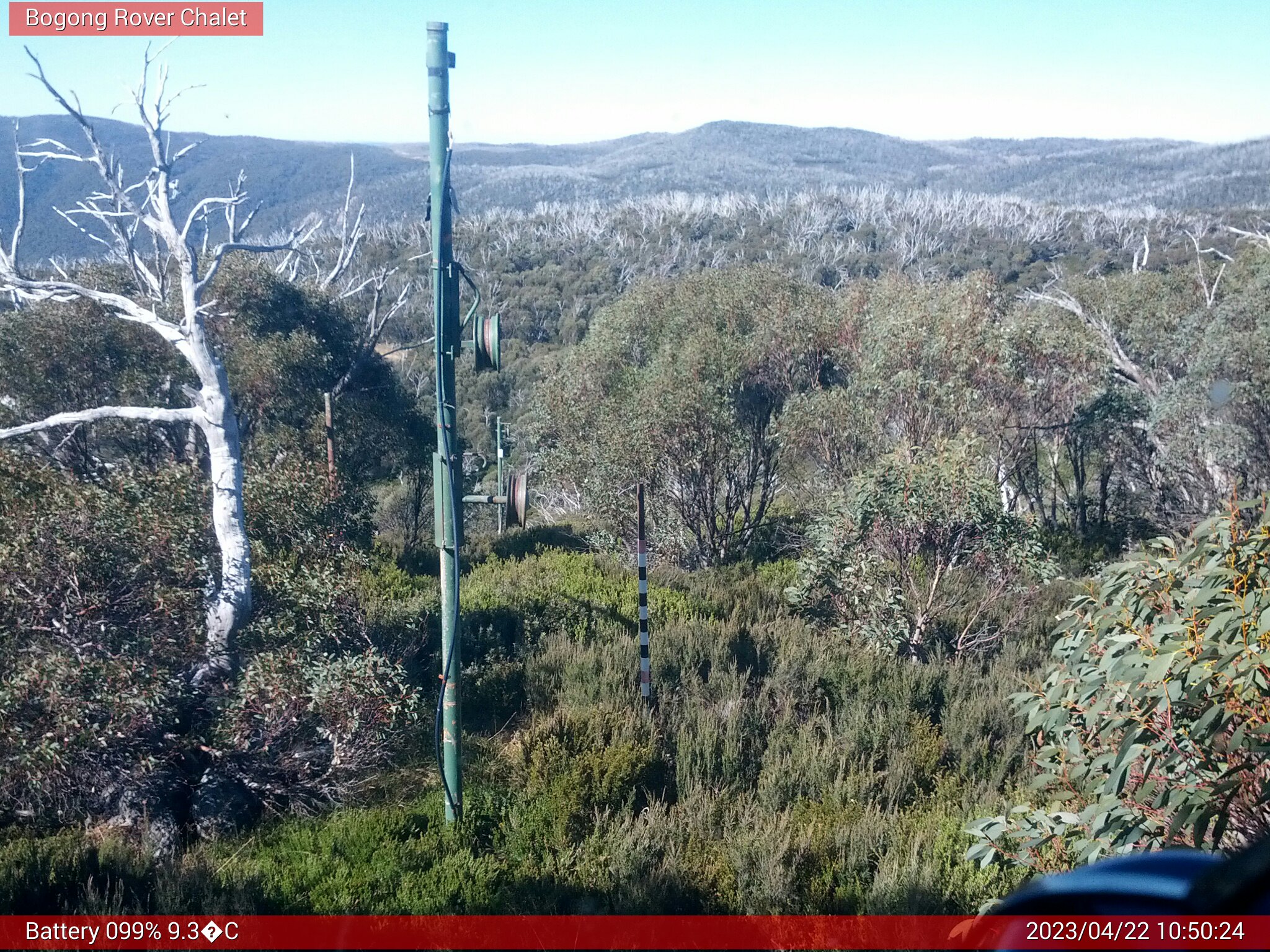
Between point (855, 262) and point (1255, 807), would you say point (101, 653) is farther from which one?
point (855, 262)

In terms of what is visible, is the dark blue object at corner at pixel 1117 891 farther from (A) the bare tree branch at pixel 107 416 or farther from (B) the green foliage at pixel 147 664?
(A) the bare tree branch at pixel 107 416

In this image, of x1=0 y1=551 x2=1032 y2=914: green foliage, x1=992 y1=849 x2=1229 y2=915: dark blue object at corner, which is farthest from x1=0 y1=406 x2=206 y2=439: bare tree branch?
x1=992 y1=849 x2=1229 y2=915: dark blue object at corner

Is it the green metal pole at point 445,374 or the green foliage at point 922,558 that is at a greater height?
the green metal pole at point 445,374

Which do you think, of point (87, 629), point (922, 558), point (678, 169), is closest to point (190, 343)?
point (87, 629)

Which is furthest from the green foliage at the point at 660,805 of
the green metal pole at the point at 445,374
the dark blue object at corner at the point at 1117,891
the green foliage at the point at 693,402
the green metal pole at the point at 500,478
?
the green foliage at the point at 693,402

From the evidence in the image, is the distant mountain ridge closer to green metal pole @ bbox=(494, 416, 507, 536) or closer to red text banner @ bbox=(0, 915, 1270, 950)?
green metal pole @ bbox=(494, 416, 507, 536)

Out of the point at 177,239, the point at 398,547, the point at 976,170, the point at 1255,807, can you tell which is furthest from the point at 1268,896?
the point at 976,170
